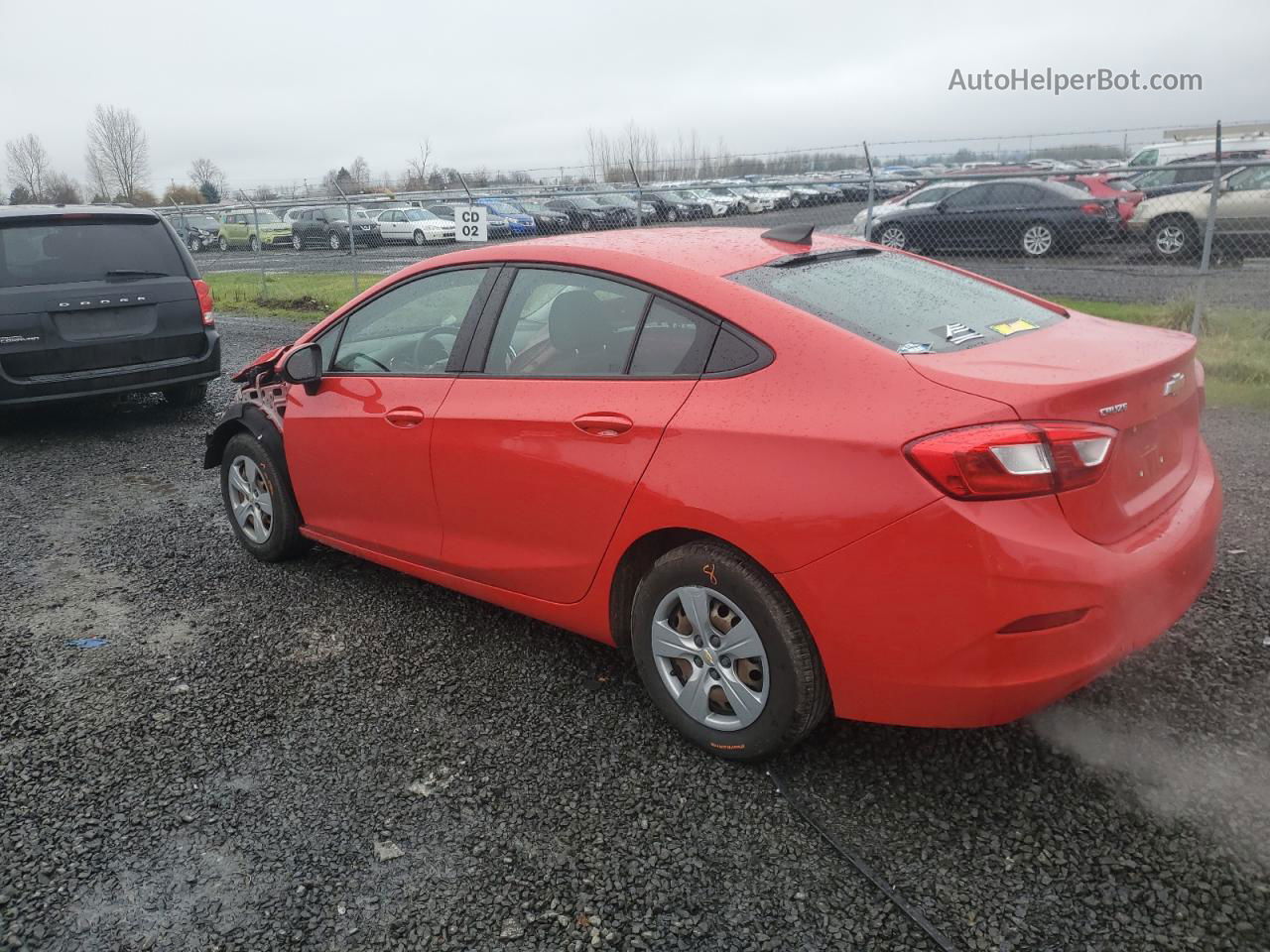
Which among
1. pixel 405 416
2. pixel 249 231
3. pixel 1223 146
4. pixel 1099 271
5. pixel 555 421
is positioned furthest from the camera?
pixel 249 231

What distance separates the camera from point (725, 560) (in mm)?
2709

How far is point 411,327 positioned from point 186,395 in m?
5.51

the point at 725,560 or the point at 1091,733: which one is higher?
the point at 725,560

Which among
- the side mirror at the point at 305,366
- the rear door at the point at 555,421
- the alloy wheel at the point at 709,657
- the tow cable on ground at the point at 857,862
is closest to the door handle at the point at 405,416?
the rear door at the point at 555,421

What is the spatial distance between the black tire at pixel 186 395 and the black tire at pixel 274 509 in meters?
4.09

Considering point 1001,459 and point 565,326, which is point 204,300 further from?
point 1001,459

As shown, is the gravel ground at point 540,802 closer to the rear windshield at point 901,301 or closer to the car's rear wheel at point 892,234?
the rear windshield at point 901,301

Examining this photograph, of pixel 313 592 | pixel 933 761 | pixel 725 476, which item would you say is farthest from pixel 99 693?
pixel 933 761

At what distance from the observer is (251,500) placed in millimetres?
4727

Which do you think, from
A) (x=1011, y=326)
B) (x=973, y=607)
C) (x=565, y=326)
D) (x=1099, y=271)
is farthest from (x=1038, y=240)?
(x=973, y=607)

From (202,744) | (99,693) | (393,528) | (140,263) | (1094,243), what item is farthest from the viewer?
(1094,243)

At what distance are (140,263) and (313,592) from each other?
442 cm

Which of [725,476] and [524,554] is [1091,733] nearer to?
[725,476]

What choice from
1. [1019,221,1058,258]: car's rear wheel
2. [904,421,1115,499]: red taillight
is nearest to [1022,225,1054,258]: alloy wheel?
[1019,221,1058,258]: car's rear wheel
